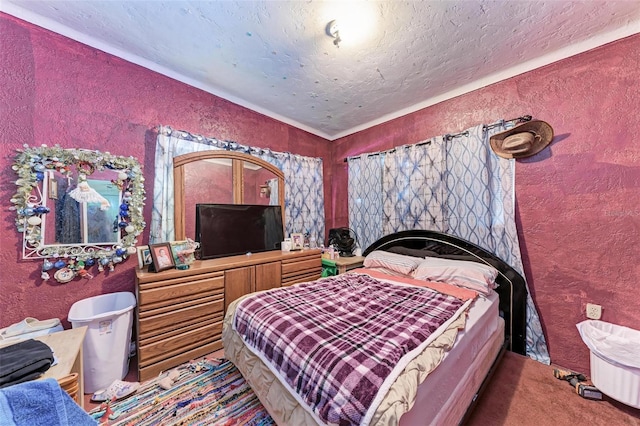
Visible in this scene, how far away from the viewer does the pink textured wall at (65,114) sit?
163 cm

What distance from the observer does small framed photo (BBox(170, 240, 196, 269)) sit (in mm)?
2066

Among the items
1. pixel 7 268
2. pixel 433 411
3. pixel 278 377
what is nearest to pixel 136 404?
pixel 278 377

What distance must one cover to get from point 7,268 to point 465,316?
325 cm

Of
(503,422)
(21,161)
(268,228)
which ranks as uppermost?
(21,161)

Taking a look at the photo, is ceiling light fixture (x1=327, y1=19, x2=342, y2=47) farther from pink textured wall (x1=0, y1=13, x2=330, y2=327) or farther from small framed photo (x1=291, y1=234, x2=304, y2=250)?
small framed photo (x1=291, y1=234, x2=304, y2=250)

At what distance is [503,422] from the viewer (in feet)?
4.75

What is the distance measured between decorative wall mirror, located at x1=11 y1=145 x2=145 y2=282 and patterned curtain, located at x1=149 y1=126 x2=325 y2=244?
155 millimetres

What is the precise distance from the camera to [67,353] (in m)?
1.23

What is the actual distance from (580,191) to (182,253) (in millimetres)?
3486

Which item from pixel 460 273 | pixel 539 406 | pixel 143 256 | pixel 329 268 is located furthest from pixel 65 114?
pixel 539 406

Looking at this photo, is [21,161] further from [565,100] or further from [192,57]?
[565,100]

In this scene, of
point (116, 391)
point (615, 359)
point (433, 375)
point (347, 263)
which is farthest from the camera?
point (347, 263)

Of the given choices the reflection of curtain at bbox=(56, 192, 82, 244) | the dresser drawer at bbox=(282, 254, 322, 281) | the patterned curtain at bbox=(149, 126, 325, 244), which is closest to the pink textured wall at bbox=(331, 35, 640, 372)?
the dresser drawer at bbox=(282, 254, 322, 281)

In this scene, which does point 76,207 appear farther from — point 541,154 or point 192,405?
point 541,154
